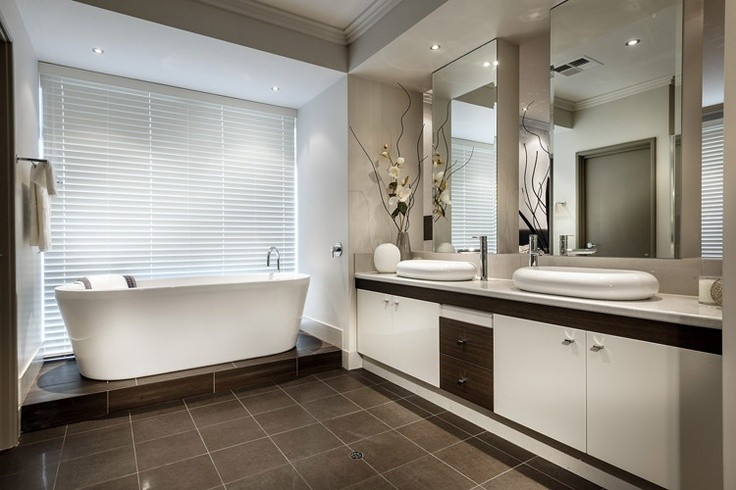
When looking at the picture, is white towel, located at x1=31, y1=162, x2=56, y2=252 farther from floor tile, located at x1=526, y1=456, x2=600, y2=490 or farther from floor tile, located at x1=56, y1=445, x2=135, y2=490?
floor tile, located at x1=526, y1=456, x2=600, y2=490

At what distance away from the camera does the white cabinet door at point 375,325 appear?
2.95 meters

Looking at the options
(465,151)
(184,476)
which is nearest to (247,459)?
(184,476)

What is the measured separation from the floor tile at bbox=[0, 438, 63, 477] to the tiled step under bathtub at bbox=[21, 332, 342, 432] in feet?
0.70

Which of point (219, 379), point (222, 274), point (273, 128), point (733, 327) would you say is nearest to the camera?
point (733, 327)

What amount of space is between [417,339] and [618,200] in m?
1.43

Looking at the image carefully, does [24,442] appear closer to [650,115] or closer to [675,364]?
[675,364]

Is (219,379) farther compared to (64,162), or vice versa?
(64,162)

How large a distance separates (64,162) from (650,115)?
3979 millimetres

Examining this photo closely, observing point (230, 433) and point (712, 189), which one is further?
point (230, 433)

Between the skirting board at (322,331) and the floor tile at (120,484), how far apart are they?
1.82m

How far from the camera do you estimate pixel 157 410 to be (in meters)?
2.56

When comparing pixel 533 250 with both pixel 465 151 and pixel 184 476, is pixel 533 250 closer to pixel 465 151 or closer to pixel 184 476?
pixel 465 151

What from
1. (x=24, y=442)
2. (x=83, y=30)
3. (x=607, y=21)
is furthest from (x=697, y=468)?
(x=83, y=30)

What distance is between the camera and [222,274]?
12.4 feet
